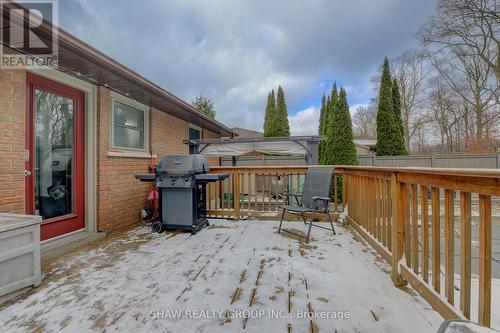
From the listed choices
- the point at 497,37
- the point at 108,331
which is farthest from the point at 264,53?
the point at 108,331

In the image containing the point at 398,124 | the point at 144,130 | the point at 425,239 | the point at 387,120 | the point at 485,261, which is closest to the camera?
the point at 485,261

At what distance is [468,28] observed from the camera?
1007cm

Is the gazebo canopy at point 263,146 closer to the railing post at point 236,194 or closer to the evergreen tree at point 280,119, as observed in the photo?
the railing post at point 236,194

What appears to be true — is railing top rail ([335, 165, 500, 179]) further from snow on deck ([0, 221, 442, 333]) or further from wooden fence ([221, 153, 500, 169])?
wooden fence ([221, 153, 500, 169])

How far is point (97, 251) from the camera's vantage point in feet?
10.0

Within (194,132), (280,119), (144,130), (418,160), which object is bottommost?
(418,160)

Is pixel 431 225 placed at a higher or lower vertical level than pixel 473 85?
lower

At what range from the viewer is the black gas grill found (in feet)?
12.4

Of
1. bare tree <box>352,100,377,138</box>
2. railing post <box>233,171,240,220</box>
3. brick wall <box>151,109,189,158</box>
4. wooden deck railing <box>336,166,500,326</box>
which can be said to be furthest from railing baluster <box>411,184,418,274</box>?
bare tree <box>352,100,377,138</box>

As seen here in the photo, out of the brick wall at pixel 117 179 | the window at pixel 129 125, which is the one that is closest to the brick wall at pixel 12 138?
the brick wall at pixel 117 179

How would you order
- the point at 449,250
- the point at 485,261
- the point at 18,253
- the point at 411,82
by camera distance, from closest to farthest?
the point at 485,261, the point at 449,250, the point at 18,253, the point at 411,82

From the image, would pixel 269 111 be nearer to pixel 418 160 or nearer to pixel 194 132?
pixel 418 160

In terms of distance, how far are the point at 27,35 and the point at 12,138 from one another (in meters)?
1.10

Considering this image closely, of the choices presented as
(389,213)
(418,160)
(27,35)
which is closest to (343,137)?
(418,160)
